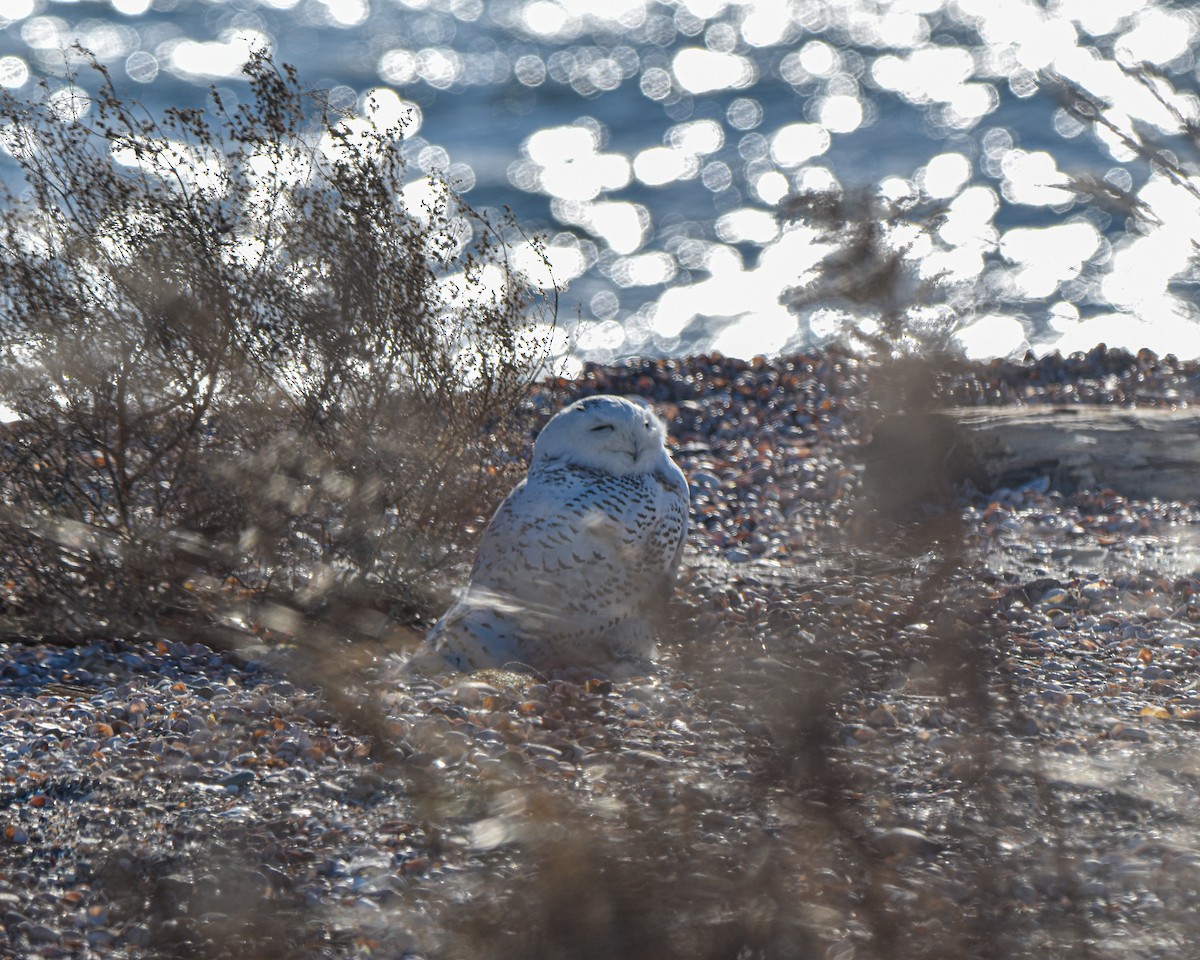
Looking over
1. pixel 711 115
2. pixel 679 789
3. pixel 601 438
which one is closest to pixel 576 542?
pixel 601 438

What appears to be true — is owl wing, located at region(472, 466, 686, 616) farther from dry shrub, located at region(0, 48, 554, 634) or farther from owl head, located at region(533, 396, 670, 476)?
dry shrub, located at region(0, 48, 554, 634)

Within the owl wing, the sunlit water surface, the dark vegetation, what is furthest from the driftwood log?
Result: the sunlit water surface

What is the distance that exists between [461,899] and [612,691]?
1.51 metres

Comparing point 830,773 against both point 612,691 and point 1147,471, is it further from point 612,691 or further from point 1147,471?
point 1147,471

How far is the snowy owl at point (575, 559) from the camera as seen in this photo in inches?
192

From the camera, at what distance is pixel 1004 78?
22.1m

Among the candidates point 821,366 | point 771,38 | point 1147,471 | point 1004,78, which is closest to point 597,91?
point 771,38

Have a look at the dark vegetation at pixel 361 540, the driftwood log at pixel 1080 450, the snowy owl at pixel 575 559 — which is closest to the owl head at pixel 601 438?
the snowy owl at pixel 575 559

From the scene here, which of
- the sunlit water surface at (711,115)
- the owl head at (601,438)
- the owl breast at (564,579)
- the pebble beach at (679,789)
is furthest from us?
the sunlit water surface at (711,115)

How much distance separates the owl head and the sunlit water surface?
7.85m

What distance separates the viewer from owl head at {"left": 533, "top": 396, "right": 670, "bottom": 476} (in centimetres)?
530

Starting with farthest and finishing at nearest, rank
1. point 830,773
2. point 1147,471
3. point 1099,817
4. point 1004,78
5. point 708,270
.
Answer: point 1004,78 < point 708,270 < point 1147,471 < point 1099,817 < point 830,773

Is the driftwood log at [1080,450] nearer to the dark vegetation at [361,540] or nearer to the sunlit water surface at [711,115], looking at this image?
the dark vegetation at [361,540]

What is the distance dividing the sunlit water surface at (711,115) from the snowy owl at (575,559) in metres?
7.93
